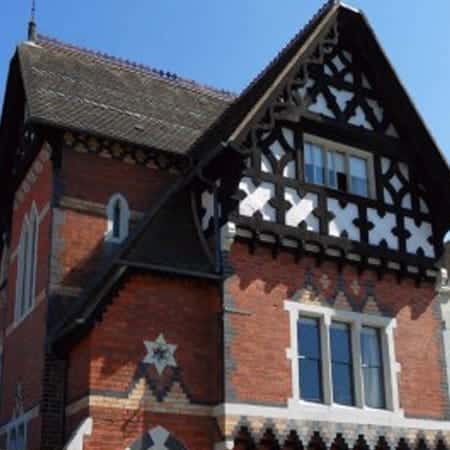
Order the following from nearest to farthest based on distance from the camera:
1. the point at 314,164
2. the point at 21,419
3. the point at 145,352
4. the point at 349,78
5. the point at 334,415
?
the point at 145,352
the point at 334,415
the point at 21,419
the point at 314,164
the point at 349,78

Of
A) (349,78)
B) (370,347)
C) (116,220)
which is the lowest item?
(370,347)

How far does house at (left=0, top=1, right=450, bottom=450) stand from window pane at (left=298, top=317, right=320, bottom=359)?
1.1 inches

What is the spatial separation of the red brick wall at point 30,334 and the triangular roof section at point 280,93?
105cm

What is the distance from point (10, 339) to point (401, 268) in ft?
27.6

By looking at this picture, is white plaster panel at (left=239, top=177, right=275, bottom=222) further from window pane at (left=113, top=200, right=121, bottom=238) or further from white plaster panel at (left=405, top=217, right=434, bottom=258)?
white plaster panel at (left=405, top=217, right=434, bottom=258)

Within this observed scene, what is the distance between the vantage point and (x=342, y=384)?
14.8 meters

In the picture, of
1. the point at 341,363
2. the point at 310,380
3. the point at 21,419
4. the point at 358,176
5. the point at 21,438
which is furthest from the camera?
the point at 358,176

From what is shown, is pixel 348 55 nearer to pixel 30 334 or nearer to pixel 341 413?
pixel 341 413

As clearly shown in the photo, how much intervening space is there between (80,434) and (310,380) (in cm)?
425

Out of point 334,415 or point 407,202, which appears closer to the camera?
point 334,415

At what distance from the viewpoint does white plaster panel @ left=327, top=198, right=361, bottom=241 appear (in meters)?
15.7

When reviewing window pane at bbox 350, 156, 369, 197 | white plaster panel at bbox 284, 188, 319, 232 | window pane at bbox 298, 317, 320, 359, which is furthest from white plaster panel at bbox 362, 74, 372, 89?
window pane at bbox 298, 317, 320, 359

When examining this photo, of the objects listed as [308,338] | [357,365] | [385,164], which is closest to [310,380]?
[308,338]

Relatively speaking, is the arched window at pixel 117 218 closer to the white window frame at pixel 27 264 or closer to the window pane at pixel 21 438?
the white window frame at pixel 27 264
